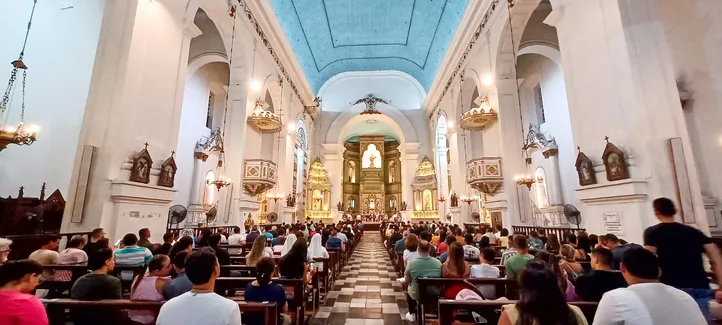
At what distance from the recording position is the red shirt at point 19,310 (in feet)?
4.42

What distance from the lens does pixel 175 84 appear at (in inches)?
218

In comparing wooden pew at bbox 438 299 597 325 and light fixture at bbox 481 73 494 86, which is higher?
light fixture at bbox 481 73 494 86

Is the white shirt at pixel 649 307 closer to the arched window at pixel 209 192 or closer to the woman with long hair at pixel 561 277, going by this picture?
the woman with long hair at pixel 561 277

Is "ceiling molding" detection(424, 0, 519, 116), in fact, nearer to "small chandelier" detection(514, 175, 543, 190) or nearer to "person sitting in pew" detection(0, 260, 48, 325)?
"small chandelier" detection(514, 175, 543, 190)

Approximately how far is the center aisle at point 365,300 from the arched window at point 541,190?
267 inches

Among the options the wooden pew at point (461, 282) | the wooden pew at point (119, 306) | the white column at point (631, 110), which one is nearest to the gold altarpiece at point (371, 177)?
the white column at point (631, 110)

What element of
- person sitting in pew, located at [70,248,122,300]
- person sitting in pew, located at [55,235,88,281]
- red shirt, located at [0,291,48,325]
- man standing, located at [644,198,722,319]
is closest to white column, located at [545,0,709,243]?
man standing, located at [644,198,722,319]

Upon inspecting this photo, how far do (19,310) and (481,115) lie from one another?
27.6ft

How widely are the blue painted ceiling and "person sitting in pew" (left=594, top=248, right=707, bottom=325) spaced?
1032 cm

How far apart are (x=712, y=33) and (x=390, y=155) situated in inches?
786

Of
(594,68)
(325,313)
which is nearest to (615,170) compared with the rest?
(594,68)

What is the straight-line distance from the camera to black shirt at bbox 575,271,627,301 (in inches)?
76.7

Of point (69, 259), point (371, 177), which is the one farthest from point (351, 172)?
point (69, 259)

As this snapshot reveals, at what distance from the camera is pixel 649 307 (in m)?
1.23
